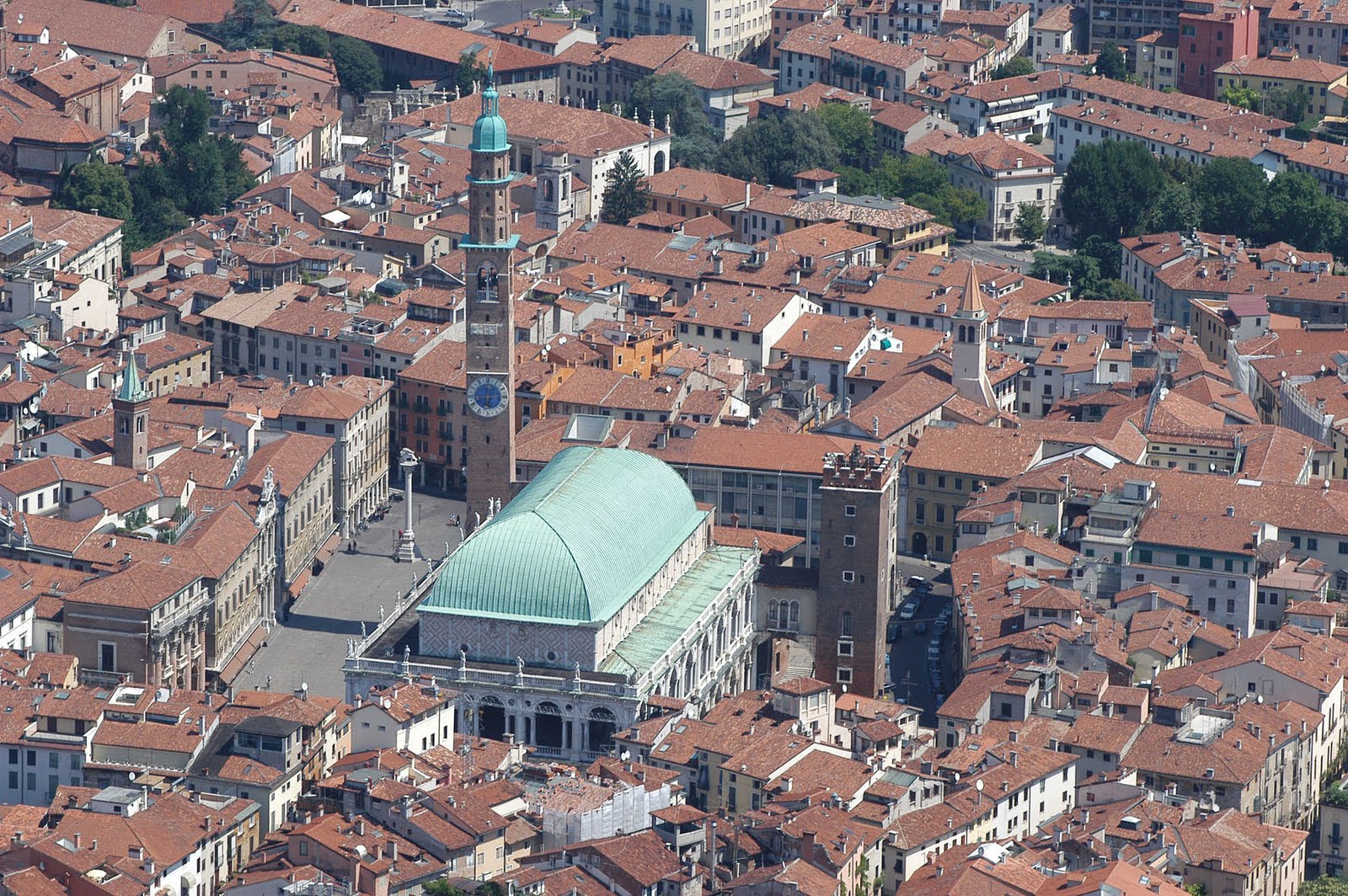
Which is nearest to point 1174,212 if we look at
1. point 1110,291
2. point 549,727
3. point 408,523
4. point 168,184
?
point 1110,291

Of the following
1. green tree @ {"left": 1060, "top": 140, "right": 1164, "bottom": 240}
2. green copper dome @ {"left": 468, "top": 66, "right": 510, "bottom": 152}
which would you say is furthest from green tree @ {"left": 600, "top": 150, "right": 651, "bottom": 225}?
green copper dome @ {"left": 468, "top": 66, "right": 510, "bottom": 152}

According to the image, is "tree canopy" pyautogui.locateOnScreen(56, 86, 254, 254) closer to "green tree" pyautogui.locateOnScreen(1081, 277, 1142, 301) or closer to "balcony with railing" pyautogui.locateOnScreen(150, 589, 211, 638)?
"green tree" pyautogui.locateOnScreen(1081, 277, 1142, 301)

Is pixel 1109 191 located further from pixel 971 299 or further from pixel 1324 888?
pixel 1324 888

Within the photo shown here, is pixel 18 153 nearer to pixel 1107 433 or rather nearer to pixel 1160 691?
pixel 1107 433

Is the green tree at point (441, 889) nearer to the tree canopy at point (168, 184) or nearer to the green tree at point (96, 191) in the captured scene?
the tree canopy at point (168, 184)

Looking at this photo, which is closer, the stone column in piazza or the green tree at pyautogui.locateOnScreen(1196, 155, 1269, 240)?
the stone column in piazza

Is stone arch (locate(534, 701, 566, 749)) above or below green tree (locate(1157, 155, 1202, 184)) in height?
below
